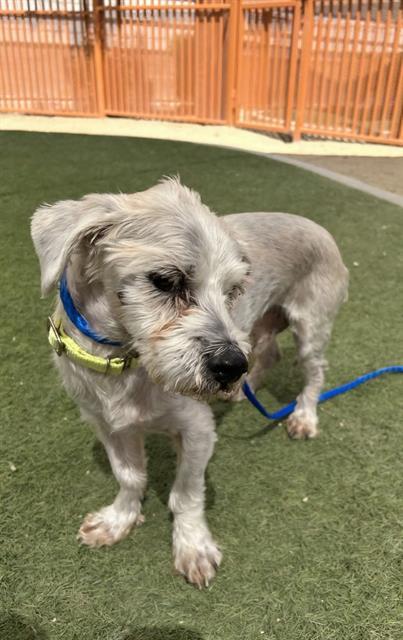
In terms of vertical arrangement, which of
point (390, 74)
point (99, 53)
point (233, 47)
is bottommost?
point (390, 74)

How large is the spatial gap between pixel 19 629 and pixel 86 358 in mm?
1207

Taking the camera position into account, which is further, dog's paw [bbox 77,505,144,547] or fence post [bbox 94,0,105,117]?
fence post [bbox 94,0,105,117]

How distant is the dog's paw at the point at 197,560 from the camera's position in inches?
93.4

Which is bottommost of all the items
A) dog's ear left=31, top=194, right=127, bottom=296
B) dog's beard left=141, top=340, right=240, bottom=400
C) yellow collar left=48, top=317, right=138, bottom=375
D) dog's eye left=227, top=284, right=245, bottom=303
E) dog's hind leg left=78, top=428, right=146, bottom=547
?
dog's hind leg left=78, top=428, right=146, bottom=547

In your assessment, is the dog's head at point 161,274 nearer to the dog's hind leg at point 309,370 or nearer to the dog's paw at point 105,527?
the dog's paw at point 105,527

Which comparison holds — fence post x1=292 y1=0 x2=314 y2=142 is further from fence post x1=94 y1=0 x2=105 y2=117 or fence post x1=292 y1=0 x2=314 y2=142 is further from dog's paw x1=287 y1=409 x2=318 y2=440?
dog's paw x1=287 y1=409 x2=318 y2=440

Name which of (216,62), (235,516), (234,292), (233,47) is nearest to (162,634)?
(235,516)

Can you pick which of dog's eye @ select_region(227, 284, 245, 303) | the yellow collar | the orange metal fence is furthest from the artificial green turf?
the orange metal fence

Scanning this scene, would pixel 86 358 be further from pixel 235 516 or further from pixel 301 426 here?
pixel 301 426

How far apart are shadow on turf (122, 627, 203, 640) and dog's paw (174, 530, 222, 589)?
23 centimetres

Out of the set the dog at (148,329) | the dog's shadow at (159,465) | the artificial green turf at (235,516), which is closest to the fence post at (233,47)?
the artificial green turf at (235,516)

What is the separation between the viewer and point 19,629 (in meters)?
2.15

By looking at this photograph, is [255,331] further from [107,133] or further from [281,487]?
[107,133]

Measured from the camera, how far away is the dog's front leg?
2.31 metres
